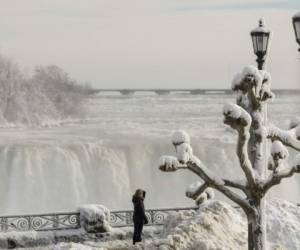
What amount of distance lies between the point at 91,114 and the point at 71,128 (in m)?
0.62

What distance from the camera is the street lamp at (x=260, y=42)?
7.82 metres

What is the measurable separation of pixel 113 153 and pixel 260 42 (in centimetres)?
1223

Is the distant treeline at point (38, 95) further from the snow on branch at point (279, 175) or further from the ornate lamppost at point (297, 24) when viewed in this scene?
the ornate lamppost at point (297, 24)

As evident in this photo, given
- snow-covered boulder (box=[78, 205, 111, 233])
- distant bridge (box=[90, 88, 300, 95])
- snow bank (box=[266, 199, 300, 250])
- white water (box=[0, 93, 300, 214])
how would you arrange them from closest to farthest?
snow bank (box=[266, 199, 300, 250]) → snow-covered boulder (box=[78, 205, 111, 233]) → white water (box=[0, 93, 300, 214]) → distant bridge (box=[90, 88, 300, 95])

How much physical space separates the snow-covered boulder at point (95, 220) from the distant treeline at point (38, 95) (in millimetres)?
6544

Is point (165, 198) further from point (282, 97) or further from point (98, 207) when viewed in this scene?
point (98, 207)

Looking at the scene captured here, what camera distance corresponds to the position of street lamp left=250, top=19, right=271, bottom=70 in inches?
308

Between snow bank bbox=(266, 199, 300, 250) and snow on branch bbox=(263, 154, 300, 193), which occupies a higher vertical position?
snow on branch bbox=(263, 154, 300, 193)

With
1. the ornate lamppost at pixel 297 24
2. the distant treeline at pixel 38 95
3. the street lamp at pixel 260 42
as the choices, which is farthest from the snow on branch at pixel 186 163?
the distant treeline at pixel 38 95

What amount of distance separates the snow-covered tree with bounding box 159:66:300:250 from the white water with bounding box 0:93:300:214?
36.9 ft

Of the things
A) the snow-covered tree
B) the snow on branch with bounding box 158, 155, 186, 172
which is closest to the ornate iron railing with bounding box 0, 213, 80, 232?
the snow-covered tree

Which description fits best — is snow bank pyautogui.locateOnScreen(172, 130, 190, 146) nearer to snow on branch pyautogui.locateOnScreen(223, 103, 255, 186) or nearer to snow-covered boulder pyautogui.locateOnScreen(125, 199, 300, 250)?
snow on branch pyautogui.locateOnScreen(223, 103, 255, 186)

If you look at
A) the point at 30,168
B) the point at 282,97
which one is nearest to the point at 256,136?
the point at 30,168

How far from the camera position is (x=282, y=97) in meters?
21.3
